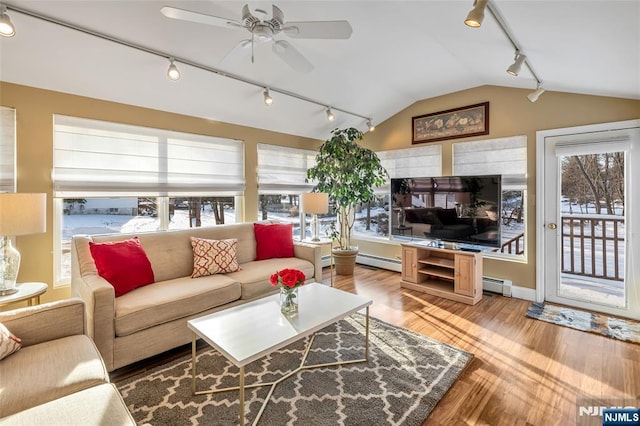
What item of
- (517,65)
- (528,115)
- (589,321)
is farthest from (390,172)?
(589,321)

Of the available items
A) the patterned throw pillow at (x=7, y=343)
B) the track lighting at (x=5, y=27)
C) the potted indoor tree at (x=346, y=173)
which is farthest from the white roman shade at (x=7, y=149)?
the potted indoor tree at (x=346, y=173)

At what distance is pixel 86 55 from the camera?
2.55m

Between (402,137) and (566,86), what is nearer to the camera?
(566,86)

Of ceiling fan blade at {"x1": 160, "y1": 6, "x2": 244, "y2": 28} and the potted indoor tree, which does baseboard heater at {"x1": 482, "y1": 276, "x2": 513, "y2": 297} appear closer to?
the potted indoor tree

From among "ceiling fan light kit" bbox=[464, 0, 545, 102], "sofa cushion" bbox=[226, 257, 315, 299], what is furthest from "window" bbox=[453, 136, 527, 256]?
"sofa cushion" bbox=[226, 257, 315, 299]

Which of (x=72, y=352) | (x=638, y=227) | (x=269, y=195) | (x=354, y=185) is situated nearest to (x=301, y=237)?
(x=269, y=195)

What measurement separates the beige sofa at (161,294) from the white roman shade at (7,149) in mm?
749

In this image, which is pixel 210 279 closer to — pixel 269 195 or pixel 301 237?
pixel 269 195

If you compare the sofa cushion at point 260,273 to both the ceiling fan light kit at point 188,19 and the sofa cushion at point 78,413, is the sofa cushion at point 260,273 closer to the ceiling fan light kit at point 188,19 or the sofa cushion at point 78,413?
the sofa cushion at point 78,413

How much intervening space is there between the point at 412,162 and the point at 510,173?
1.38 meters

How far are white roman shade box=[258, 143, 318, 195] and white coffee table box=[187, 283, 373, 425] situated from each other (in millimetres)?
2427

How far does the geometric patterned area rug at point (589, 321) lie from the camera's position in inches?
108

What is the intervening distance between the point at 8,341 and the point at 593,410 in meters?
3.31

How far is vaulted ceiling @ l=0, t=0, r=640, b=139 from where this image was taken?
2.07 m
